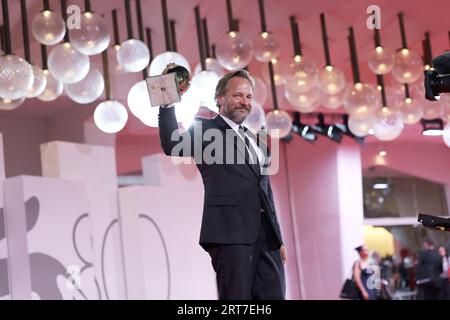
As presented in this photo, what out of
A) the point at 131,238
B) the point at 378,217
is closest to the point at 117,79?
the point at 131,238

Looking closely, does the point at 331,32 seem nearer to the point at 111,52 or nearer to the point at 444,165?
the point at 111,52

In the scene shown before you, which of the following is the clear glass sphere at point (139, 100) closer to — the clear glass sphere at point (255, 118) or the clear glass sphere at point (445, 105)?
the clear glass sphere at point (255, 118)

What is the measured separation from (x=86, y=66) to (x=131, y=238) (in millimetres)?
→ 2347

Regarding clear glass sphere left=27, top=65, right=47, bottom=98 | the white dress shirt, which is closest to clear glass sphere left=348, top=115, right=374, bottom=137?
clear glass sphere left=27, top=65, right=47, bottom=98

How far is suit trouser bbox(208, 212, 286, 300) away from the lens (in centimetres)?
263

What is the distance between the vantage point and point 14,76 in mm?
5012

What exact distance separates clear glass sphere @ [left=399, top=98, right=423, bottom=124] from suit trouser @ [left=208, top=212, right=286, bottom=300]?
4.39 metres

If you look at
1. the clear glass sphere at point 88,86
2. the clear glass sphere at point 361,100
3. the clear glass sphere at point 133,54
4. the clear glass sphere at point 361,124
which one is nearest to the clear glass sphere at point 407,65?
the clear glass sphere at point 361,100

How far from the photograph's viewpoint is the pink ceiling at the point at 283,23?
6.91m

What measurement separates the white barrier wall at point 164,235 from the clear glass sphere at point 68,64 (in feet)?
7.21

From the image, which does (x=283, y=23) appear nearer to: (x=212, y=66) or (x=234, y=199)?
(x=212, y=66)

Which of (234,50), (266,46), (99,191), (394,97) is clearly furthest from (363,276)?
(234,50)

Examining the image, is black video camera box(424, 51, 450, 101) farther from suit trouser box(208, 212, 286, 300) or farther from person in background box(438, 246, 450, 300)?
person in background box(438, 246, 450, 300)

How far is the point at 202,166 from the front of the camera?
2.76 meters
